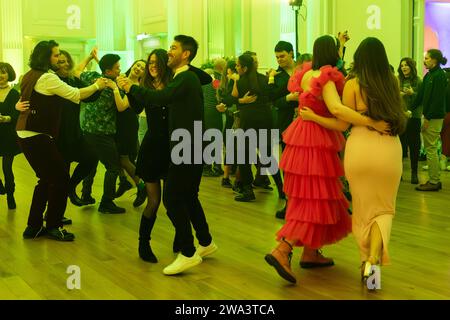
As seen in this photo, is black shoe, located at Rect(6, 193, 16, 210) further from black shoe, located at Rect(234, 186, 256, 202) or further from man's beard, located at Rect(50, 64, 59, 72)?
black shoe, located at Rect(234, 186, 256, 202)

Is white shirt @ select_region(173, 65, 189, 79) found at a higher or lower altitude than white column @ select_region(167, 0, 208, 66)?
lower

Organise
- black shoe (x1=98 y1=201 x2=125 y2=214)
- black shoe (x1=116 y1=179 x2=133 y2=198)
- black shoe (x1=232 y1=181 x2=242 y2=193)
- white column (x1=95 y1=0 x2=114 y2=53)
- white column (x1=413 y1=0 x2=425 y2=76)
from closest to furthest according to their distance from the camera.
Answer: black shoe (x1=98 y1=201 x2=125 y2=214)
black shoe (x1=116 y1=179 x2=133 y2=198)
black shoe (x1=232 y1=181 x2=242 y2=193)
white column (x1=413 y1=0 x2=425 y2=76)
white column (x1=95 y1=0 x2=114 y2=53)

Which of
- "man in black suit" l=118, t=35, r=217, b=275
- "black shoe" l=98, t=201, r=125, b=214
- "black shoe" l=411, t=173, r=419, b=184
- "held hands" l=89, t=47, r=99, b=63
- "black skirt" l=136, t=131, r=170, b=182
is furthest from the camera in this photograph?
"black shoe" l=411, t=173, r=419, b=184

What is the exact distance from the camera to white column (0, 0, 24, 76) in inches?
570

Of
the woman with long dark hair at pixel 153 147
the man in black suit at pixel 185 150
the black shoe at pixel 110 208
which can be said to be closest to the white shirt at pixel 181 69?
the man in black suit at pixel 185 150

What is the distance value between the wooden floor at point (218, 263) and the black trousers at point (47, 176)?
205 mm

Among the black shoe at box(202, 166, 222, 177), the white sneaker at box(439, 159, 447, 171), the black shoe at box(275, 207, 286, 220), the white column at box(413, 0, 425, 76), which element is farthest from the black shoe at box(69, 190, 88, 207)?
the white column at box(413, 0, 425, 76)

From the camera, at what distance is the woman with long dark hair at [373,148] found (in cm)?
330

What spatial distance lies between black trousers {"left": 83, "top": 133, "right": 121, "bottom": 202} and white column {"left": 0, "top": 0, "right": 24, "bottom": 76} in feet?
31.7

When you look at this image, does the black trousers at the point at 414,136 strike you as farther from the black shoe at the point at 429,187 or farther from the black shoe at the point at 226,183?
the black shoe at the point at 226,183

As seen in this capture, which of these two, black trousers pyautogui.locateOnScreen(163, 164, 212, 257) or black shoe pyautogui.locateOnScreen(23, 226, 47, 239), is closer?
black trousers pyautogui.locateOnScreen(163, 164, 212, 257)

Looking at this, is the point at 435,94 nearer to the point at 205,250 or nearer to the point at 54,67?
the point at 205,250

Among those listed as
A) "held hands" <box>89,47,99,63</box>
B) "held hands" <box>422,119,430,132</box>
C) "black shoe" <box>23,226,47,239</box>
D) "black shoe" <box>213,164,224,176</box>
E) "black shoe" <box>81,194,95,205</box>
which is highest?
"held hands" <box>89,47,99,63</box>
